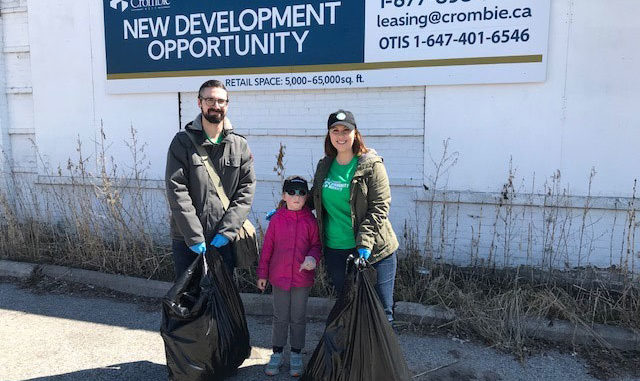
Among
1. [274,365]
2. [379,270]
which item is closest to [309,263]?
[379,270]

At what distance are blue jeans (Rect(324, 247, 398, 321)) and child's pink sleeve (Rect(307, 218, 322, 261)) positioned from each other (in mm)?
57

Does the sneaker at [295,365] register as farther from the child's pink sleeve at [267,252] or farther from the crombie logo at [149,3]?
the crombie logo at [149,3]

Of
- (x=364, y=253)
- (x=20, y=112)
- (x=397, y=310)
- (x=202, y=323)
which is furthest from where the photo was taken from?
(x=20, y=112)

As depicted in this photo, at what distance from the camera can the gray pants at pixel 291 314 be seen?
327cm

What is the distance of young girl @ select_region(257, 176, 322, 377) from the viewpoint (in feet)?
10.5

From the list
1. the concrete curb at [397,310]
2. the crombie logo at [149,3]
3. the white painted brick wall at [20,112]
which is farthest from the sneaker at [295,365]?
the white painted brick wall at [20,112]

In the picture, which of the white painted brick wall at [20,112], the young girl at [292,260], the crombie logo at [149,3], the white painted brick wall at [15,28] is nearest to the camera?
the young girl at [292,260]

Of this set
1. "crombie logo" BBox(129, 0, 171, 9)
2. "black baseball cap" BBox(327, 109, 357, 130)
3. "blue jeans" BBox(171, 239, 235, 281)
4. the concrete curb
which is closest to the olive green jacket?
"black baseball cap" BBox(327, 109, 357, 130)

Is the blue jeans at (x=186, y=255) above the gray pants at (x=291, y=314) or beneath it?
above

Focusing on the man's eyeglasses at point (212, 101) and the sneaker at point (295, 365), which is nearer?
the man's eyeglasses at point (212, 101)

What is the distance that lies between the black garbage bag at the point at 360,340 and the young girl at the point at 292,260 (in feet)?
1.34

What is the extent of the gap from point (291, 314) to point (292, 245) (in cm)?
49

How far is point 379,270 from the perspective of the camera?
3154mm

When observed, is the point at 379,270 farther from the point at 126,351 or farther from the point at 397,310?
the point at 126,351
